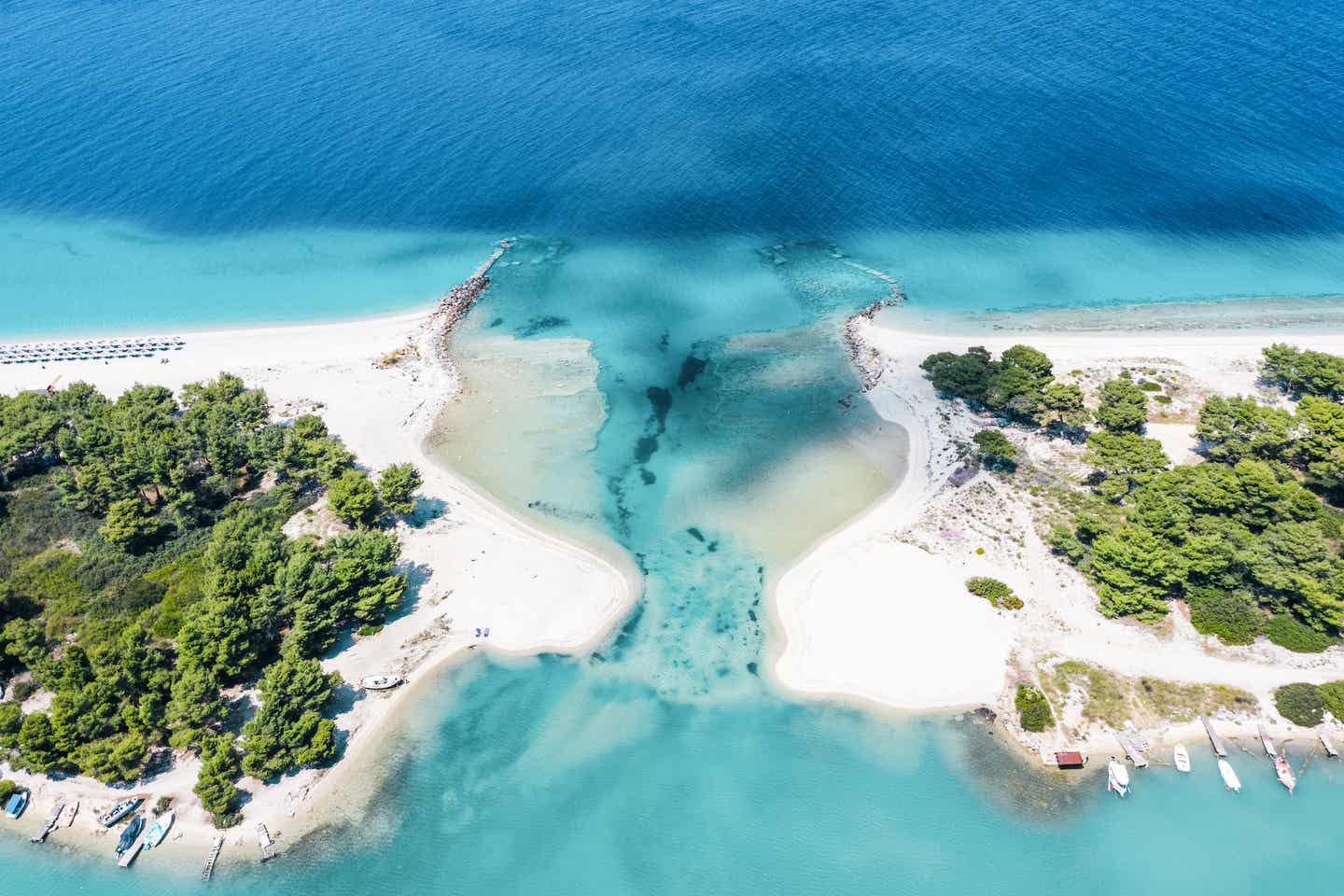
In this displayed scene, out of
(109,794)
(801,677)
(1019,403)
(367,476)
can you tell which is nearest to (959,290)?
(1019,403)

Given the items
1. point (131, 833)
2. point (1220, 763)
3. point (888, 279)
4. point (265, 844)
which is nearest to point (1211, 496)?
point (1220, 763)

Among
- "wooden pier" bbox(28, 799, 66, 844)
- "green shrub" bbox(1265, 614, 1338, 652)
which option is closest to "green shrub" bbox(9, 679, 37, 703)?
"wooden pier" bbox(28, 799, 66, 844)

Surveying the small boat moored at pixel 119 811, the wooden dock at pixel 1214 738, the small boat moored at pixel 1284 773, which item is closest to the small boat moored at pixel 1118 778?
the wooden dock at pixel 1214 738

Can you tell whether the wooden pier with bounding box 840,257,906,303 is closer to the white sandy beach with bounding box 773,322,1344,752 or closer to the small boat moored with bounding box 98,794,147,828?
the white sandy beach with bounding box 773,322,1344,752

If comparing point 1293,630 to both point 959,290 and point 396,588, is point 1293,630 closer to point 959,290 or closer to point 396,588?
point 959,290

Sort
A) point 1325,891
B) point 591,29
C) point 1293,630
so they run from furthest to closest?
point 591,29 → point 1293,630 → point 1325,891

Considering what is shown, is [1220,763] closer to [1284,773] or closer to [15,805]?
[1284,773]
